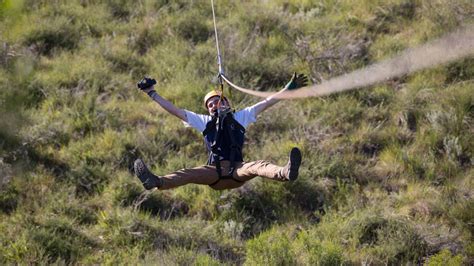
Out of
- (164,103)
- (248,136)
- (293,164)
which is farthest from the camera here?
(248,136)

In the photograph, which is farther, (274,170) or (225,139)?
(225,139)

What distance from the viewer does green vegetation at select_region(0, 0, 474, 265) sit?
38.1ft

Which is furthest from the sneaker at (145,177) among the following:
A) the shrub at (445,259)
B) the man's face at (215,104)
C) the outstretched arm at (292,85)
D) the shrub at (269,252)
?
the shrub at (445,259)

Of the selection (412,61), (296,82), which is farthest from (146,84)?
(412,61)

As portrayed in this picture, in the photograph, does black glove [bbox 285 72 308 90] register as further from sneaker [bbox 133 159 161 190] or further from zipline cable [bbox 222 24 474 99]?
zipline cable [bbox 222 24 474 99]

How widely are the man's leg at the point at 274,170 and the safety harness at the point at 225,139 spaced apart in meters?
0.19

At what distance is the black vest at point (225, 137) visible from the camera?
9516 millimetres

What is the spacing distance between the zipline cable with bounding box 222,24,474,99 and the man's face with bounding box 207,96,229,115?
140 inches

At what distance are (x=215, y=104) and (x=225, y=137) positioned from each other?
50 cm

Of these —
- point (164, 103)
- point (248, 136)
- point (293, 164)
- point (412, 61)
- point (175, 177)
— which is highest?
point (293, 164)

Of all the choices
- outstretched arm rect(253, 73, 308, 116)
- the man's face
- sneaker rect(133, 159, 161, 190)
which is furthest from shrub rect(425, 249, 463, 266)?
sneaker rect(133, 159, 161, 190)

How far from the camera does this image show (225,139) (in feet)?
31.6

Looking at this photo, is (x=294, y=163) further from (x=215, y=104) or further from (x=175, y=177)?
(x=215, y=104)

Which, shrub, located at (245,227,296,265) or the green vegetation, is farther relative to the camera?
the green vegetation
